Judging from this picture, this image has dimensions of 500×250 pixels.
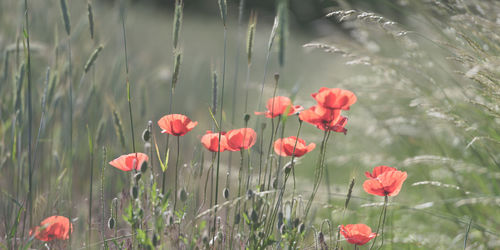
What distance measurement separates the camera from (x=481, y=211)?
1520mm

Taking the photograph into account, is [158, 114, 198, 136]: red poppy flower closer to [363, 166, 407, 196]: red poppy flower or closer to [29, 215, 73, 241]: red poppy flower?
[29, 215, 73, 241]: red poppy flower

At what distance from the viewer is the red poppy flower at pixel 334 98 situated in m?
0.86

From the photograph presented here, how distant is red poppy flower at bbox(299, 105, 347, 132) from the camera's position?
888mm

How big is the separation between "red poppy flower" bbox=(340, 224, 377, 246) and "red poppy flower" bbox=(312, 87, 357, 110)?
8.4 inches

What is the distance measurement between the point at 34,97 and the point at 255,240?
1317 mm

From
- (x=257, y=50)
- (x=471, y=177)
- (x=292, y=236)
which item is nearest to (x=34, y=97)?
(x=292, y=236)

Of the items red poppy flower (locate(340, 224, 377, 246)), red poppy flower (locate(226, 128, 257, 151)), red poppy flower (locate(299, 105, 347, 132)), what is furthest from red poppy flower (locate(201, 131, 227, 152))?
red poppy flower (locate(340, 224, 377, 246))

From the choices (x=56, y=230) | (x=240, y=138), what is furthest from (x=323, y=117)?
(x=56, y=230)

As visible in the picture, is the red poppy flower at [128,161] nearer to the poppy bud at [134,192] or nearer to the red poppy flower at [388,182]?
the poppy bud at [134,192]

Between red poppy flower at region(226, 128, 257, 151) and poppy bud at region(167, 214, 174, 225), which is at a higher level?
red poppy flower at region(226, 128, 257, 151)

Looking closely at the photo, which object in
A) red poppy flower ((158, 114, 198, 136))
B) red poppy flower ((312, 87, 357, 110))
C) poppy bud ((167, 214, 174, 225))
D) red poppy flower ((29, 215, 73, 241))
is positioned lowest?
red poppy flower ((29, 215, 73, 241))

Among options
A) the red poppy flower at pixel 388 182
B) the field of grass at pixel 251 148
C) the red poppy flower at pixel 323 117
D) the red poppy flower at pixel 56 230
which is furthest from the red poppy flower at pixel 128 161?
the red poppy flower at pixel 388 182

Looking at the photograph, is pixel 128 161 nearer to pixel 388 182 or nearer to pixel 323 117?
pixel 323 117

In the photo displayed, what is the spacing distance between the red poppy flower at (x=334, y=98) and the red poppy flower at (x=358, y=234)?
8.4 inches
